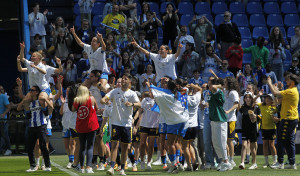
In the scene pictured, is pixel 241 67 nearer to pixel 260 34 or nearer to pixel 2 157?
pixel 260 34

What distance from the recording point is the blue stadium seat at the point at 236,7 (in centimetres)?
2517

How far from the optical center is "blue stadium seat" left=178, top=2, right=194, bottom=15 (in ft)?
80.5

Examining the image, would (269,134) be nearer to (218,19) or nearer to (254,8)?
(218,19)

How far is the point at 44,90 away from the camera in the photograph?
1448 cm

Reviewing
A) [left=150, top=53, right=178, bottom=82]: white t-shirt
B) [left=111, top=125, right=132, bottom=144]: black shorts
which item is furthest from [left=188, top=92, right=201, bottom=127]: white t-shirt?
[left=111, top=125, right=132, bottom=144]: black shorts

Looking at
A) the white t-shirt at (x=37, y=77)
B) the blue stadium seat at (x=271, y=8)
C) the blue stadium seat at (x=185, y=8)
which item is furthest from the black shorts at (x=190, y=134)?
the blue stadium seat at (x=271, y=8)

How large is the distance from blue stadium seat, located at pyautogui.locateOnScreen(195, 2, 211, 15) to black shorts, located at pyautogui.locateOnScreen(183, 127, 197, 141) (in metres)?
11.7

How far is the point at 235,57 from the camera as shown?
2136cm

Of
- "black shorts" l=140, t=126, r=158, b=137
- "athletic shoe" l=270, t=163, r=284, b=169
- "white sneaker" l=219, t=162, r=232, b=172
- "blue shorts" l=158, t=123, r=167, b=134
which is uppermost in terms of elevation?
"blue shorts" l=158, t=123, r=167, b=134

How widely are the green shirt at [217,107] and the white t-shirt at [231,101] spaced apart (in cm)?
81

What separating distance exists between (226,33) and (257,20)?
12.5 feet

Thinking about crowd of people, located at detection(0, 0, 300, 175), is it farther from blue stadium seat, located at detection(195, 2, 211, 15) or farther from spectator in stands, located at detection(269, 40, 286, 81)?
blue stadium seat, located at detection(195, 2, 211, 15)

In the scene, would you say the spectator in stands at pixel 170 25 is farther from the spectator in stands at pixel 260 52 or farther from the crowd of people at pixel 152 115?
the spectator in stands at pixel 260 52

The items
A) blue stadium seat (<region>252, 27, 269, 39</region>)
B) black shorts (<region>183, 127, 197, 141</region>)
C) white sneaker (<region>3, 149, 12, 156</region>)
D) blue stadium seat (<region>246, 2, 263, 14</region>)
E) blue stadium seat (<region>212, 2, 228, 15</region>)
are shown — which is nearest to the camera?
black shorts (<region>183, 127, 197, 141</region>)
